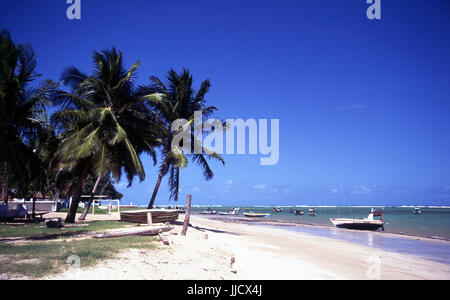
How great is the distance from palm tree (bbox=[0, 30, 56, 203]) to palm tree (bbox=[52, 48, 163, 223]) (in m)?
0.89

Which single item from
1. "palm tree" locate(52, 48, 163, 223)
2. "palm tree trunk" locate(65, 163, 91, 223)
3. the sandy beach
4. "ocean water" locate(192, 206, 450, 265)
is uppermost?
"palm tree" locate(52, 48, 163, 223)

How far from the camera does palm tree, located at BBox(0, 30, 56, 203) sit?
11.8 m

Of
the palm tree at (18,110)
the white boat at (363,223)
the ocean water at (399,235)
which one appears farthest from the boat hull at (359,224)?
the palm tree at (18,110)

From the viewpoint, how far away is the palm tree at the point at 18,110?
466 inches

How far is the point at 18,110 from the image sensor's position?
1260 centimetres

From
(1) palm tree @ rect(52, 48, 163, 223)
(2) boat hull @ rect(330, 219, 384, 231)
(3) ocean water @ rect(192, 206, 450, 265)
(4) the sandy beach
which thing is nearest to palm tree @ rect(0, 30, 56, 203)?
(1) palm tree @ rect(52, 48, 163, 223)

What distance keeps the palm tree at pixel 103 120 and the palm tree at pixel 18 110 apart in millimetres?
890

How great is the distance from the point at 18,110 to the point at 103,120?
3.58 m

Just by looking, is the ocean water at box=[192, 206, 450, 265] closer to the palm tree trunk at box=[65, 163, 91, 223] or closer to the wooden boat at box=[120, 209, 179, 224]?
the wooden boat at box=[120, 209, 179, 224]

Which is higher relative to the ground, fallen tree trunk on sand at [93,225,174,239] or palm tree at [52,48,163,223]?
palm tree at [52,48,163,223]

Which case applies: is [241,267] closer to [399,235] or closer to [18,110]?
[18,110]

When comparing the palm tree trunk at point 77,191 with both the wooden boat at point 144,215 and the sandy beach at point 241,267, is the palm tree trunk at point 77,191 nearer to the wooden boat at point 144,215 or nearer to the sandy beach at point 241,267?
the wooden boat at point 144,215
